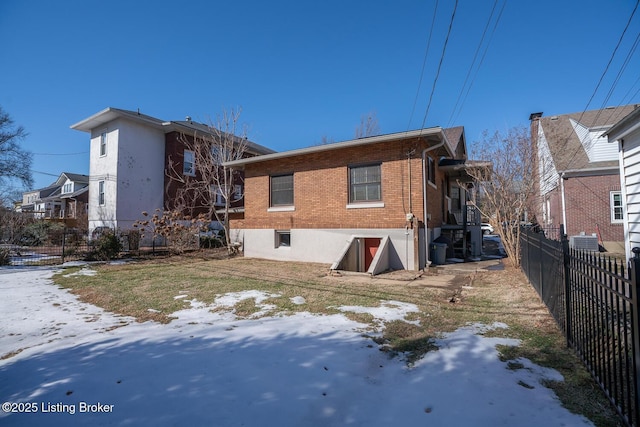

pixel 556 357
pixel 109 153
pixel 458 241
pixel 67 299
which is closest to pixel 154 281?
pixel 67 299

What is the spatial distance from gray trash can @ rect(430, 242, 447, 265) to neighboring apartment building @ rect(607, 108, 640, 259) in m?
5.57

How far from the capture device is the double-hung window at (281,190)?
1402 centimetres

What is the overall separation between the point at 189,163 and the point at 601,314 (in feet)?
78.8

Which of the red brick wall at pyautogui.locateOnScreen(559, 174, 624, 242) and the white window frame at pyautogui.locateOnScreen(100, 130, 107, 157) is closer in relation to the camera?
the red brick wall at pyautogui.locateOnScreen(559, 174, 624, 242)

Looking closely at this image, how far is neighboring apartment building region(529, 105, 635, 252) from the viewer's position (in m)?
15.0

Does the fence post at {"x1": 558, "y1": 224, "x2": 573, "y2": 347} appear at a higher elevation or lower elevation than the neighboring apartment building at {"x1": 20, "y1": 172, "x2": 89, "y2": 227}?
lower

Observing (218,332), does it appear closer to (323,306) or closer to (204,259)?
(323,306)

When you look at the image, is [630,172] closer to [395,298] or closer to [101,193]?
[395,298]

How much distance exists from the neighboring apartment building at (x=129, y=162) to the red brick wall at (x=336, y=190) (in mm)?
10076

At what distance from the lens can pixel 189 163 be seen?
22953 millimetres

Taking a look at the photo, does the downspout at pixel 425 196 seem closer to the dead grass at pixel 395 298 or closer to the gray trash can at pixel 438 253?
the gray trash can at pixel 438 253

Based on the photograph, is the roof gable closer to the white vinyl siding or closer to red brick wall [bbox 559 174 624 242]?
red brick wall [bbox 559 174 624 242]

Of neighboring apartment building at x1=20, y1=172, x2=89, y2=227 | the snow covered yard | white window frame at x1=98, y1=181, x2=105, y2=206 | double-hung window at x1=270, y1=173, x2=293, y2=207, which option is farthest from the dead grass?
neighboring apartment building at x1=20, y1=172, x2=89, y2=227

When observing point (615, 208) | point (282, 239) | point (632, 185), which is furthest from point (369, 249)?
point (615, 208)
